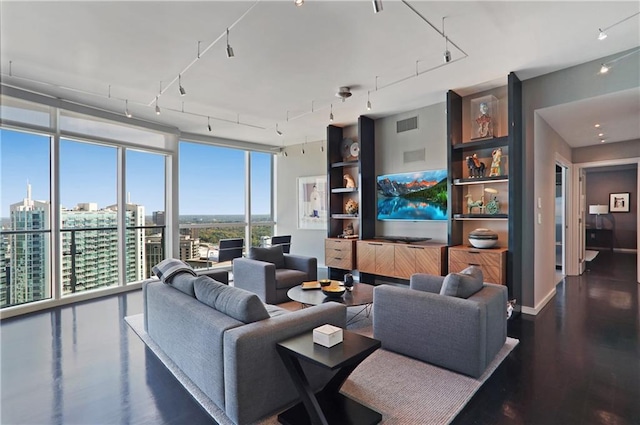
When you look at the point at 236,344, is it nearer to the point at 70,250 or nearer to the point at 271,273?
the point at 271,273

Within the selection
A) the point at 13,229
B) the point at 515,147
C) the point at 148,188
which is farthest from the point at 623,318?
the point at 13,229

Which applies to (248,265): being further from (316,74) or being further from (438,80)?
(438,80)

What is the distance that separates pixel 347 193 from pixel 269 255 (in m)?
2.20

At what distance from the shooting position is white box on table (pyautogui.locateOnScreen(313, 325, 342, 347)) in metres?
1.93

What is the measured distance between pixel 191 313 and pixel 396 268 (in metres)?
3.43

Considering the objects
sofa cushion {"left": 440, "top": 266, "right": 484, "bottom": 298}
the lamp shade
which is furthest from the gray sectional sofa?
the lamp shade

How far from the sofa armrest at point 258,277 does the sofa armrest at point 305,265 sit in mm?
638

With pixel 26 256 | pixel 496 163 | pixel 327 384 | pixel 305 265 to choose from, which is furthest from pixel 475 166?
pixel 26 256

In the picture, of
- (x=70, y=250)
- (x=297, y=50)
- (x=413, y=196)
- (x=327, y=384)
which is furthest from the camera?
(x=413, y=196)

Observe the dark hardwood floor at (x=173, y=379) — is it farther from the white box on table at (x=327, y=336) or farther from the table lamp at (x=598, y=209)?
the table lamp at (x=598, y=209)

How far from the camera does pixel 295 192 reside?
788 centimetres

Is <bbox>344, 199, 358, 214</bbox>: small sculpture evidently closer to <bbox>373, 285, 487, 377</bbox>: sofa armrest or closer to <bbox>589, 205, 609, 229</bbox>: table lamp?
<bbox>373, 285, 487, 377</bbox>: sofa armrest

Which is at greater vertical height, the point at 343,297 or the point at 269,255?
the point at 269,255

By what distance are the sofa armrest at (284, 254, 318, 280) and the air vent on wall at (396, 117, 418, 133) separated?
8.79ft
